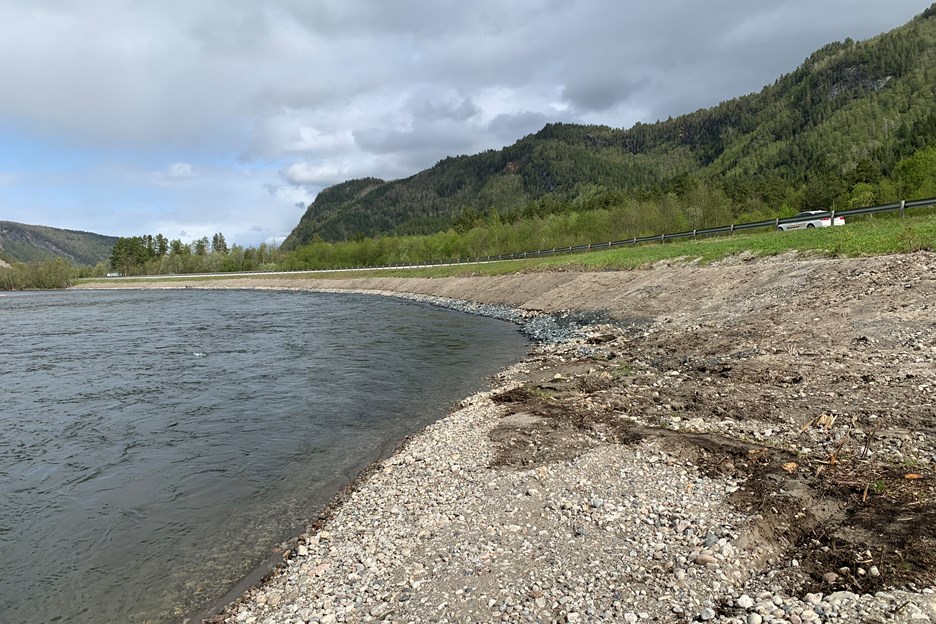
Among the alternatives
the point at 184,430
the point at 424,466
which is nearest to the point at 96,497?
the point at 184,430

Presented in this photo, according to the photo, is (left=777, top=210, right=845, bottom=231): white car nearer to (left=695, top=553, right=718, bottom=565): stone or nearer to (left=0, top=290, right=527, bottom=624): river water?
(left=0, top=290, right=527, bottom=624): river water

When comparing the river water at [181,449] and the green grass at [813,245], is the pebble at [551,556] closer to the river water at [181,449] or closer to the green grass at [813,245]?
the river water at [181,449]

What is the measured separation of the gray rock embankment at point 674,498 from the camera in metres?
6.29

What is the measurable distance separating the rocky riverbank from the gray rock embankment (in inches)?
1.4

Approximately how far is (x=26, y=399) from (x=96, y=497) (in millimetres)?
13031

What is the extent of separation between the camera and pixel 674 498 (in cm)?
862

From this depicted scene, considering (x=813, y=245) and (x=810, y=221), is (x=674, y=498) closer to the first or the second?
(x=813, y=245)

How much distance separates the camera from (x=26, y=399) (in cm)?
2016

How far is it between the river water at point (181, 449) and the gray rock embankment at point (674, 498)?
1.49 metres

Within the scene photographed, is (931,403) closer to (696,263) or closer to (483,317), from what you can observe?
(696,263)

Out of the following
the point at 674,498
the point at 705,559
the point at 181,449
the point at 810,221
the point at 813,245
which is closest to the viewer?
the point at 705,559

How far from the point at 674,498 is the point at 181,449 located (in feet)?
43.2

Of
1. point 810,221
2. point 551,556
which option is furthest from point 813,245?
point 551,556

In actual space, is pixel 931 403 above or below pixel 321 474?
above
